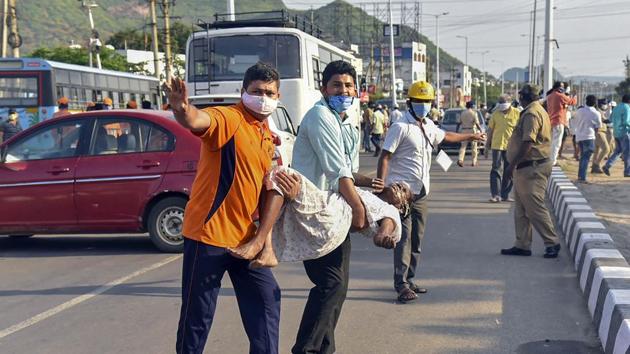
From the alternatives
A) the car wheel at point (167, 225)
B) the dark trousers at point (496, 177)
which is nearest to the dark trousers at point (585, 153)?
the dark trousers at point (496, 177)

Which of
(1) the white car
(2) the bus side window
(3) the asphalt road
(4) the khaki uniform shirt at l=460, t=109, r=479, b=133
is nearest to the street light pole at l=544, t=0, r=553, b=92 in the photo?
(4) the khaki uniform shirt at l=460, t=109, r=479, b=133

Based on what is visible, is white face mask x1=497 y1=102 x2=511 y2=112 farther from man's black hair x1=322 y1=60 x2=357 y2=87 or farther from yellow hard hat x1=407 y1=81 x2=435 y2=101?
man's black hair x1=322 y1=60 x2=357 y2=87

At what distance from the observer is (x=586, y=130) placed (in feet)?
51.7

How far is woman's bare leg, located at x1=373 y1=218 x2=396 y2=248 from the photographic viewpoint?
430 cm

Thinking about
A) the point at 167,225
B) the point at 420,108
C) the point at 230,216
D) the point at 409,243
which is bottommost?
the point at 167,225

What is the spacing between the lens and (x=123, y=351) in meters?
5.33

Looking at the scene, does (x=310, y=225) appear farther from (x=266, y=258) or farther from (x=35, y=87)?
(x=35, y=87)

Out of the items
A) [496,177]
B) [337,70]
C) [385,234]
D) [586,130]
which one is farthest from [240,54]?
[385,234]

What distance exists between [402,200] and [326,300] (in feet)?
2.53

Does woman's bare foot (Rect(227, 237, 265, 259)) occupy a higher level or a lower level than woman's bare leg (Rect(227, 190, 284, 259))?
lower

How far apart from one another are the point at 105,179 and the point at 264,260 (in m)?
5.32

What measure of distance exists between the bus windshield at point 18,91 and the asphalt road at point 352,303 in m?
13.1

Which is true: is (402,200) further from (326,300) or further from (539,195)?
(539,195)

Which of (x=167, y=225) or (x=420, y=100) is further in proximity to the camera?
(x=167, y=225)
